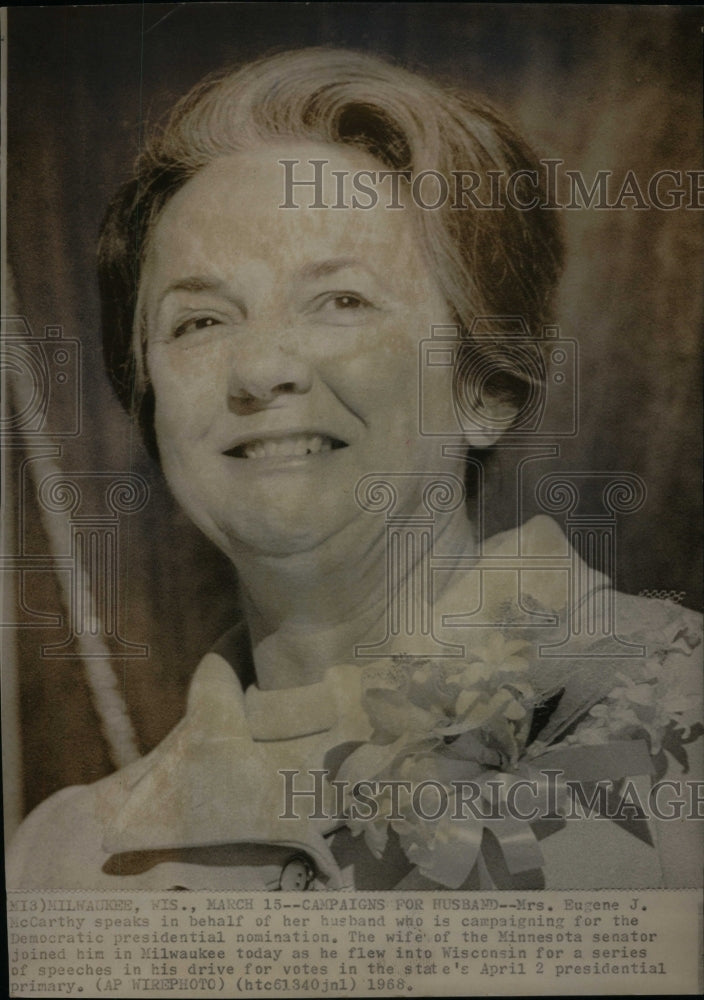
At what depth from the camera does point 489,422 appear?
6.86 ft

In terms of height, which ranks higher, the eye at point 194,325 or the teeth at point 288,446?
the eye at point 194,325

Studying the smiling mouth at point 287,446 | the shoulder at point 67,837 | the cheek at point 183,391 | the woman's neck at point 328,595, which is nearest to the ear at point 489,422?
the woman's neck at point 328,595

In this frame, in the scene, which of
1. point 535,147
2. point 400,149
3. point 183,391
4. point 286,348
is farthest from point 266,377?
point 535,147

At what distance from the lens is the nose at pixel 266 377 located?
2.04 metres

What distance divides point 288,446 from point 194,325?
344 millimetres

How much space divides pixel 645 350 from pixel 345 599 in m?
0.87

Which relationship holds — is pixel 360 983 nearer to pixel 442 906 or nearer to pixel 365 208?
pixel 442 906

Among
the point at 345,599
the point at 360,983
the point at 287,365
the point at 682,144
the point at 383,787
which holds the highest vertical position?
the point at 682,144

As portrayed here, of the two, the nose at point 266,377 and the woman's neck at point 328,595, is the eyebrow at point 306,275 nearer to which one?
the nose at point 266,377

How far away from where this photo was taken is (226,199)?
207cm

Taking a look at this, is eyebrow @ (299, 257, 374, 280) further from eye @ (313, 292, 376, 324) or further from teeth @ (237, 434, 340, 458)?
teeth @ (237, 434, 340, 458)

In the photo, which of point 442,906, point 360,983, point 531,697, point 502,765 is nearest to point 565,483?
point 531,697

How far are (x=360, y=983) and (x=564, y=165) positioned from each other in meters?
1.89

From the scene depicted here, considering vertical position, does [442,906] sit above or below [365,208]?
below
